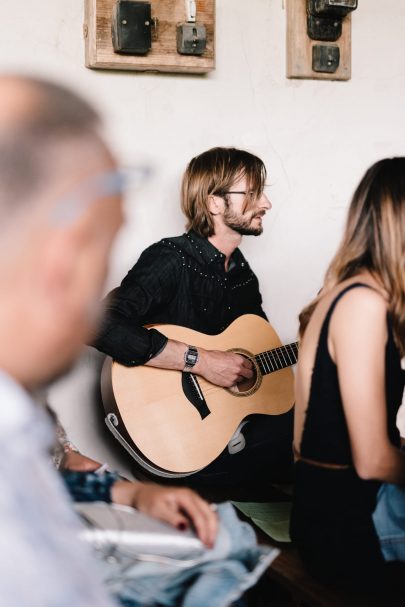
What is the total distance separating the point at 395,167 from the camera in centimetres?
186

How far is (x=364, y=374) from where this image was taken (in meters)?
1.69

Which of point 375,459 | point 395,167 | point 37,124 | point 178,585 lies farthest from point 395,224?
point 37,124

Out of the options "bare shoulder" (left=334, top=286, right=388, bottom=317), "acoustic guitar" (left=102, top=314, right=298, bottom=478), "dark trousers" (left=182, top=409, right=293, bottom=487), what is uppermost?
"bare shoulder" (left=334, top=286, right=388, bottom=317)

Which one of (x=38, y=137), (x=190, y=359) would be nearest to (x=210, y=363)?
(x=190, y=359)

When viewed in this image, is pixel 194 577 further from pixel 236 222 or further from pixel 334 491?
pixel 236 222

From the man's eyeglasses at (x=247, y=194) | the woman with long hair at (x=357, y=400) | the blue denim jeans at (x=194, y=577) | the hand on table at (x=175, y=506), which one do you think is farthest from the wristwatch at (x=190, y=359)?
the blue denim jeans at (x=194, y=577)

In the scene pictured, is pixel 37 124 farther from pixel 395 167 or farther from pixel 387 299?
pixel 395 167

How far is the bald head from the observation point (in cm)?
72

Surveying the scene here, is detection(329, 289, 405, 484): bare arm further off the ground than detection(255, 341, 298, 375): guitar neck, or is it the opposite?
detection(329, 289, 405, 484): bare arm

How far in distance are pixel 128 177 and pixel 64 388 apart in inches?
100

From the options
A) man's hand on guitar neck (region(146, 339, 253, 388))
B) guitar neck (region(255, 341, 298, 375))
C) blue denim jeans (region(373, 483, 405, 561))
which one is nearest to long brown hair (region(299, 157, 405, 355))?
blue denim jeans (region(373, 483, 405, 561))

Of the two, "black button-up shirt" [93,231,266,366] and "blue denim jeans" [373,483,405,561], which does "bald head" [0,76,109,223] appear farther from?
"black button-up shirt" [93,231,266,366]

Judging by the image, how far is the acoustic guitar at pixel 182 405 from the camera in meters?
2.84

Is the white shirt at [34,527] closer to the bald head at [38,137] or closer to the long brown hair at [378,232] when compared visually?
the bald head at [38,137]
